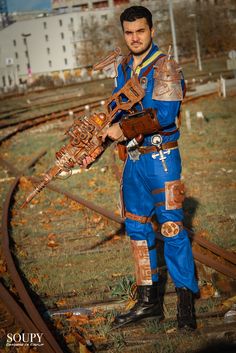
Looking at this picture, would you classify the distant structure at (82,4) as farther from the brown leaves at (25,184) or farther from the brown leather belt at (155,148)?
the brown leather belt at (155,148)

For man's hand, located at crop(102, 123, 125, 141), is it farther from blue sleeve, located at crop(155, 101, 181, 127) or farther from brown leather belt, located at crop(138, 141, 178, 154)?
blue sleeve, located at crop(155, 101, 181, 127)

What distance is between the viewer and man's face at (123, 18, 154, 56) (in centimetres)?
444

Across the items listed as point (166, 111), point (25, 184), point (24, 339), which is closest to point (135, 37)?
point (166, 111)

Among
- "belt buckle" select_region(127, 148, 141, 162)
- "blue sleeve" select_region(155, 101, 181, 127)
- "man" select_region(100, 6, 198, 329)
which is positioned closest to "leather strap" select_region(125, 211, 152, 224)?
"man" select_region(100, 6, 198, 329)

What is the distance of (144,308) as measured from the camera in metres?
4.72

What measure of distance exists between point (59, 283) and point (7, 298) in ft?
2.54

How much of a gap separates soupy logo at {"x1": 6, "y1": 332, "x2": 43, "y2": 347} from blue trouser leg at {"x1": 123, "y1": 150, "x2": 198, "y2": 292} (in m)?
1.13

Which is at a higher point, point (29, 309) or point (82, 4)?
point (82, 4)

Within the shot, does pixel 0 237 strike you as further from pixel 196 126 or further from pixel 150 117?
pixel 196 126

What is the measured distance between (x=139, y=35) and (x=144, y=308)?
2177mm

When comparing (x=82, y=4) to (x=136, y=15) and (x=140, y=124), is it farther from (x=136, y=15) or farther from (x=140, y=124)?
(x=140, y=124)

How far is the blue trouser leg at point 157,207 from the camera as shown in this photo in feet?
14.8

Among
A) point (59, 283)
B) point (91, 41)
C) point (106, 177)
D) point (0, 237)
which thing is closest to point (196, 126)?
point (106, 177)

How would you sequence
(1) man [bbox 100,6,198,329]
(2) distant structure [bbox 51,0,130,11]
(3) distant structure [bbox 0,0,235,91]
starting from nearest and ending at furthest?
(1) man [bbox 100,6,198,329]
(3) distant structure [bbox 0,0,235,91]
(2) distant structure [bbox 51,0,130,11]
